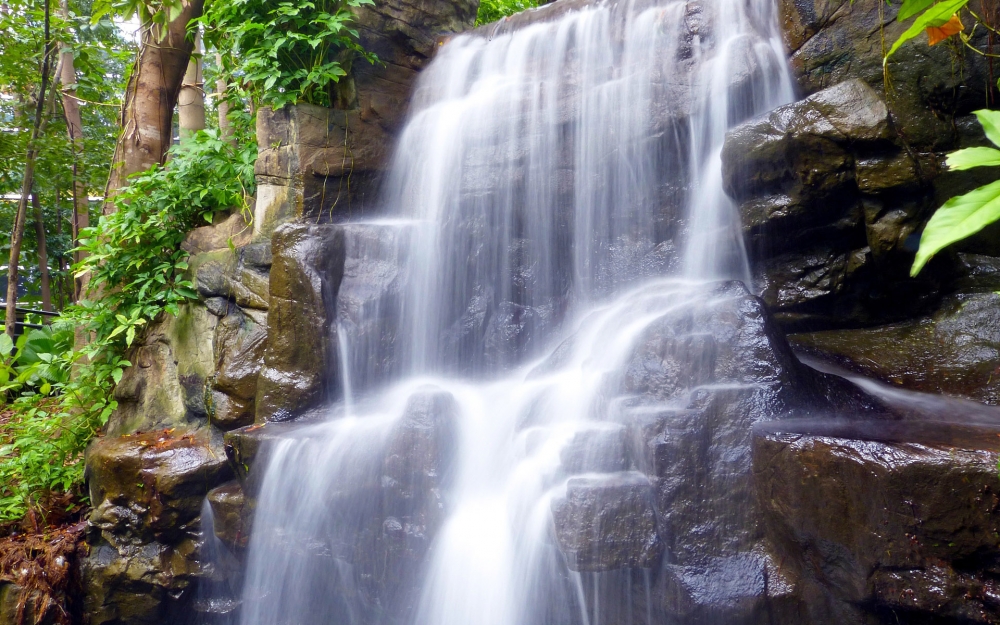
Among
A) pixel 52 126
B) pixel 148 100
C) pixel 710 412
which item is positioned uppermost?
pixel 52 126

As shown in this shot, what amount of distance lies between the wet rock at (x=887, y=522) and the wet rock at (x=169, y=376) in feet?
12.8

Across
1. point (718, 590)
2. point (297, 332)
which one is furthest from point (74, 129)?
point (718, 590)

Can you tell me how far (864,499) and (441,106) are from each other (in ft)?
15.7

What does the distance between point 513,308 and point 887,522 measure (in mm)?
2825

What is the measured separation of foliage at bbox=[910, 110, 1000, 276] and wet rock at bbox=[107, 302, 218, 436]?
4.49m

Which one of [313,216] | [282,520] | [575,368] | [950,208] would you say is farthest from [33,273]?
[950,208]

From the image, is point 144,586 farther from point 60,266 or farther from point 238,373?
Answer: point 60,266

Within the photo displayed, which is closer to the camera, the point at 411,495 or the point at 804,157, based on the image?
the point at 411,495

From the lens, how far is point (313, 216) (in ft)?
17.1

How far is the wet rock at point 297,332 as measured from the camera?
13.9ft

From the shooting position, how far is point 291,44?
206 inches

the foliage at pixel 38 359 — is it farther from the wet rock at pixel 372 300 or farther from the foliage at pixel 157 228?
the wet rock at pixel 372 300

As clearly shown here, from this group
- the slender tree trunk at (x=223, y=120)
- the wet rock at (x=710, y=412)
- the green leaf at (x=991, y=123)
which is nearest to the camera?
the green leaf at (x=991, y=123)

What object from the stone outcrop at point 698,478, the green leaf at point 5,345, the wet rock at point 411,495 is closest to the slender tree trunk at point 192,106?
the green leaf at point 5,345
